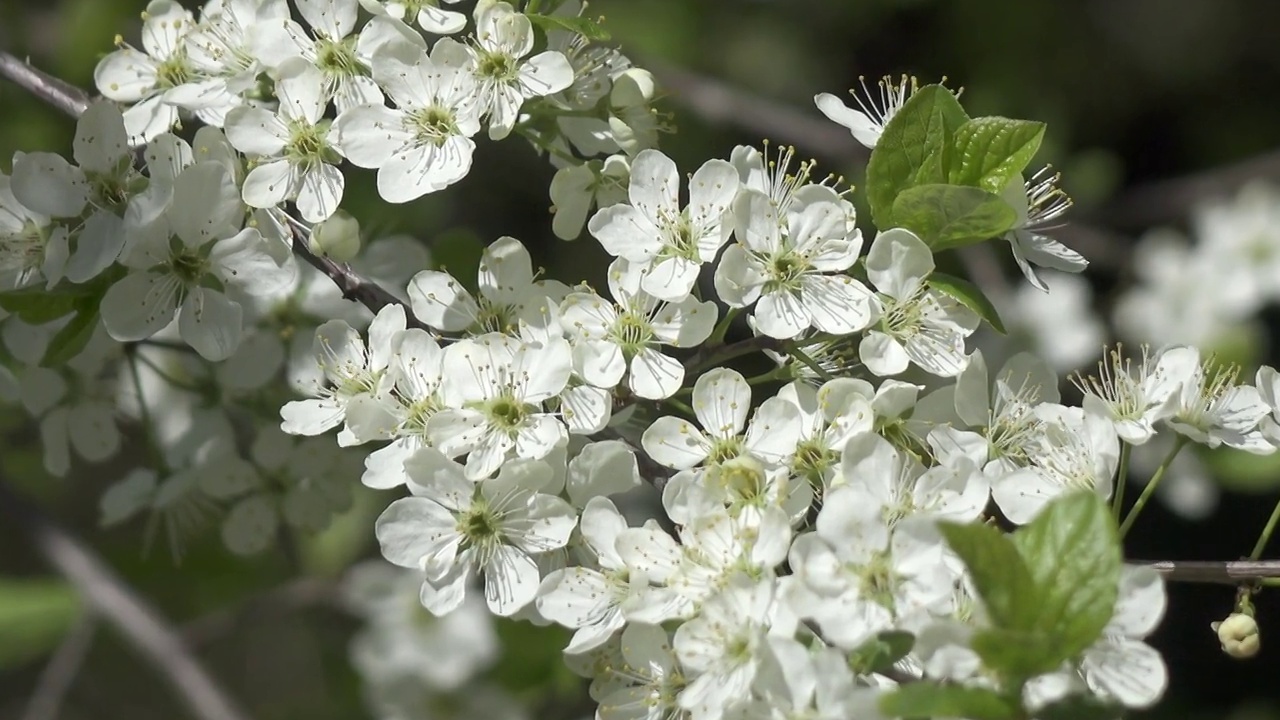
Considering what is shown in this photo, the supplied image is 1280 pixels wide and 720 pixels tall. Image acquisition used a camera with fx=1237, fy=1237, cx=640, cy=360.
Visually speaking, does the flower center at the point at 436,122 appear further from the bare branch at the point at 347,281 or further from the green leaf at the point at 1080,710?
the green leaf at the point at 1080,710

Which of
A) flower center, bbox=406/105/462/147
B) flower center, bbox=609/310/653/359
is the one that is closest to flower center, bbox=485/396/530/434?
flower center, bbox=609/310/653/359

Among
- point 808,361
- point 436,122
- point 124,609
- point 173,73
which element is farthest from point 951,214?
point 124,609

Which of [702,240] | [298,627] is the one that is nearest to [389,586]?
[298,627]

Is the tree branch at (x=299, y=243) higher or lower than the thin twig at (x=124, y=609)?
higher

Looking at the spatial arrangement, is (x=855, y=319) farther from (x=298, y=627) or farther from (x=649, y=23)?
(x=298, y=627)

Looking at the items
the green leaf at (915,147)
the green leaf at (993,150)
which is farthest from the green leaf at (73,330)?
the green leaf at (993,150)
